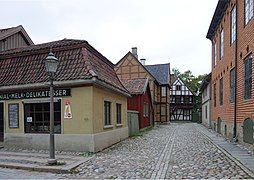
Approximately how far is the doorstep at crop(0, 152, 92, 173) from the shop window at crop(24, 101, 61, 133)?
1.61 m

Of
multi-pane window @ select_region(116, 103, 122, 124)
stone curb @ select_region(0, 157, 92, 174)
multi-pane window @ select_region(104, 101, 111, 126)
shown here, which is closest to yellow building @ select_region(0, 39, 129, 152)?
multi-pane window @ select_region(104, 101, 111, 126)

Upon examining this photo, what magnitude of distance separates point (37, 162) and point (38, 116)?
3520 mm

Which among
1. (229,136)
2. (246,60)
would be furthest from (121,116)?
(246,60)

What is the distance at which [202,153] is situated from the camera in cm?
1152

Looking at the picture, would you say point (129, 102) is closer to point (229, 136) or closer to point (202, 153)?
point (229, 136)

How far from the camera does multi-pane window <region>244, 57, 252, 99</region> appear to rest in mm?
12172

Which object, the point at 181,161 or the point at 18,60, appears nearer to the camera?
the point at 181,161

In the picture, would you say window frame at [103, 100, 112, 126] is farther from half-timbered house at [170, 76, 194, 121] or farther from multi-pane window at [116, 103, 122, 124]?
→ half-timbered house at [170, 76, 194, 121]

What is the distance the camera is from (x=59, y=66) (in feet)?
42.4

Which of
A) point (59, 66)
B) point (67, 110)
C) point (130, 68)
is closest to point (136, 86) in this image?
point (130, 68)

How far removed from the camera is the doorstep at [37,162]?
874cm

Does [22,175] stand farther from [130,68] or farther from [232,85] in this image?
[130,68]

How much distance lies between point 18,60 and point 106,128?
16.9 feet

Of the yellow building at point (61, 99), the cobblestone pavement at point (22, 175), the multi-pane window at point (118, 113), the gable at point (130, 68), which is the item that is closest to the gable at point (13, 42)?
the yellow building at point (61, 99)
